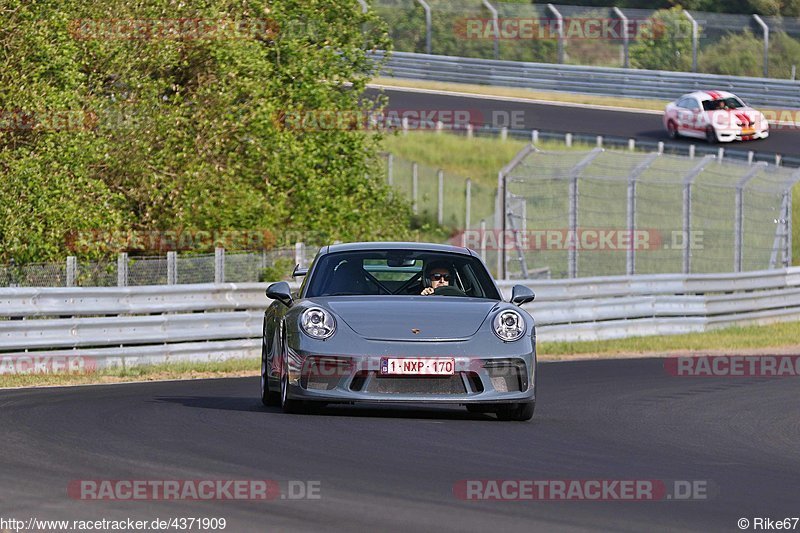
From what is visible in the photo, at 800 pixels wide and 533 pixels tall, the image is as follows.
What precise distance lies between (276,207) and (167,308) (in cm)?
671

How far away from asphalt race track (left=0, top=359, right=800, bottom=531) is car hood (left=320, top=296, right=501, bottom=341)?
2.00 ft

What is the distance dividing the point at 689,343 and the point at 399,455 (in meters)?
14.7

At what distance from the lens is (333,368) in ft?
34.2

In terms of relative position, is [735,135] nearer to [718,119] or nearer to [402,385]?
[718,119]

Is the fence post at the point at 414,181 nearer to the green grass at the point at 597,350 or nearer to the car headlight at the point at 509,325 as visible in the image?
the green grass at the point at 597,350

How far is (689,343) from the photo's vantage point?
22750 millimetres

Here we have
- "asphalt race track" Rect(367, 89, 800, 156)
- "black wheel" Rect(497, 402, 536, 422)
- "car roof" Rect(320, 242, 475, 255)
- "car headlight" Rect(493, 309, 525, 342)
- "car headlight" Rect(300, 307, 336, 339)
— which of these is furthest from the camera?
"asphalt race track" Rect(367, 89, 800, 156)

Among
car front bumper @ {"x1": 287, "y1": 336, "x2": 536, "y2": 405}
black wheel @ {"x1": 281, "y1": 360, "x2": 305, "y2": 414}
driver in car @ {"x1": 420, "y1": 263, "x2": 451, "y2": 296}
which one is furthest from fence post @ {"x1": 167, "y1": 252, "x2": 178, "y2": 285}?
car front bumper @ {"x1": 287, "y1": 336, "x2": 536, "y2": 405}

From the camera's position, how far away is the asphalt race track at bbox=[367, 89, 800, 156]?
4148 centimetres

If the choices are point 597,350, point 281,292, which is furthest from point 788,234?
point 281,292

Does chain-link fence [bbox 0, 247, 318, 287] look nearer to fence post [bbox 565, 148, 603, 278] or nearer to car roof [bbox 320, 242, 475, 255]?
fence post [bbox 565, 148, 603, 278]

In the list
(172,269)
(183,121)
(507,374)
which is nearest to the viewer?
(507,374)

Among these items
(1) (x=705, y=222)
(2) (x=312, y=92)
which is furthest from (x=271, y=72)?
(1) (x=705, y=222)

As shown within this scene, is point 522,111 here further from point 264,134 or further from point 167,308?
point 167,308
